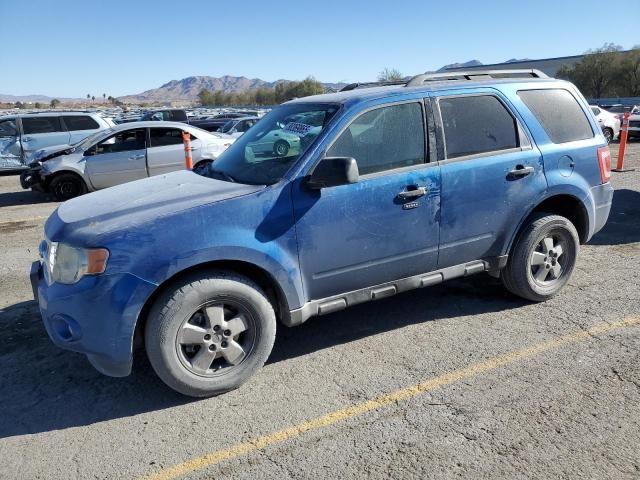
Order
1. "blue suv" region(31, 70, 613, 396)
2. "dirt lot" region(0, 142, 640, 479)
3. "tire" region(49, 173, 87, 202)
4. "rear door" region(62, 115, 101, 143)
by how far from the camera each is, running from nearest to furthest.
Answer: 1. "dirt lot" region(0, 142, 640, 479)
2. "blue suv" region(31, 70, 613, 396)
3. "tire" region(49, 173, 87, 202)
4. "rear door" region(62, 115, 101, 143)

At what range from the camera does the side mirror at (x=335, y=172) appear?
3307 millimetres

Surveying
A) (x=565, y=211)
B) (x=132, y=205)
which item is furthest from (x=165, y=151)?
(x=565, y=211)

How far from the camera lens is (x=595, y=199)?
15.3ft

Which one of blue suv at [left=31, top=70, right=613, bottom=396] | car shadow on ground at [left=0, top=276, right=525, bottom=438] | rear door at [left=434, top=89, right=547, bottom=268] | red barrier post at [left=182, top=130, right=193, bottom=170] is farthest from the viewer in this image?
red barrier post at [left=182, top=130, right=193, bottom=170]

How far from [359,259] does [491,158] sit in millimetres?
1365

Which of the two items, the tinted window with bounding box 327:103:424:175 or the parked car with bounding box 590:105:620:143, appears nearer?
the tinted window with bounding box 327:103:424:175

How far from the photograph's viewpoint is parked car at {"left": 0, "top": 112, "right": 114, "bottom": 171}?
44.5 ft

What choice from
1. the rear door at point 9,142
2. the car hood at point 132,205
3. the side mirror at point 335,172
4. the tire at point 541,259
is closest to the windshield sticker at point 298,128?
the side mirror at point 335,172

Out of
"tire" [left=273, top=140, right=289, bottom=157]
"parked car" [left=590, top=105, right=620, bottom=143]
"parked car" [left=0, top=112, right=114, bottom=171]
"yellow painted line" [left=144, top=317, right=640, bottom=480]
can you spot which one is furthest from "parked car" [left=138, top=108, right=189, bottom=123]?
"yellow painted line" [left=144, top=317, right=640, bottom=480]

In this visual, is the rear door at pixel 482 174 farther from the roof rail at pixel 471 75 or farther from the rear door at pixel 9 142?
the rear door at pixel 9 142

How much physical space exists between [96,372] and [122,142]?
790cm

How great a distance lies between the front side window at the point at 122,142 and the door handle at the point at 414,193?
8.31 m

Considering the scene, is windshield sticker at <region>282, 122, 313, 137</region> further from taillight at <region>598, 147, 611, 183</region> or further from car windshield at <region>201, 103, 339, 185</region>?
taillight at <region>598, 147, 611, 183</region>

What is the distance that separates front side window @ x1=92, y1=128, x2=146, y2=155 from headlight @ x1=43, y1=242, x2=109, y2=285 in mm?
7896
